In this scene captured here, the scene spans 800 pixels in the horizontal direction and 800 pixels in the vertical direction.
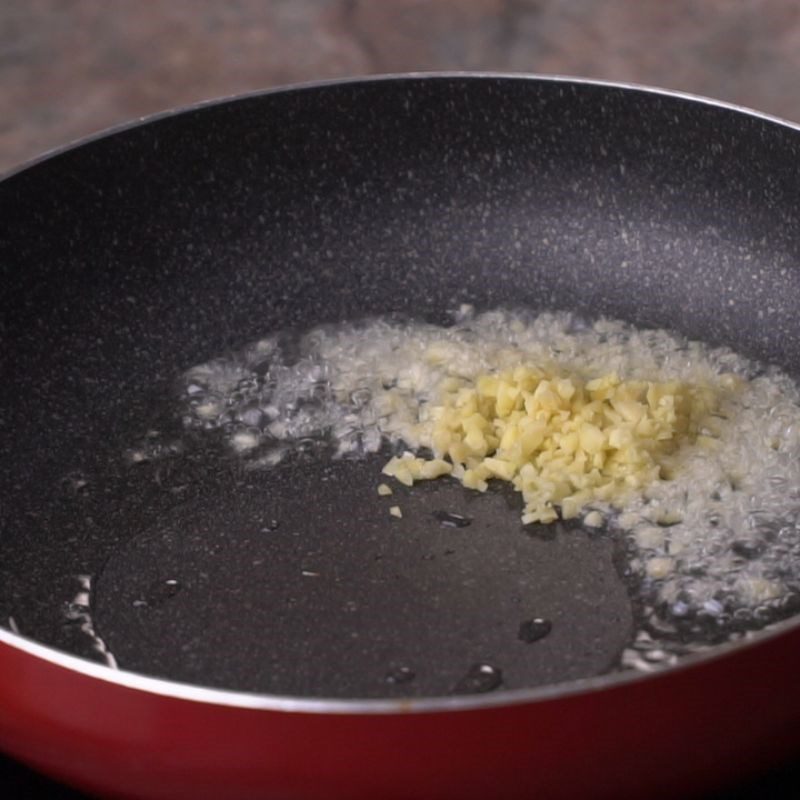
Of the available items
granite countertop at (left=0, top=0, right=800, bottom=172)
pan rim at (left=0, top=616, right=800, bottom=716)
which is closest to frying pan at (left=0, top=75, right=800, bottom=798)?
pan rim at (left=0, top=616, right=800, bottom=716)

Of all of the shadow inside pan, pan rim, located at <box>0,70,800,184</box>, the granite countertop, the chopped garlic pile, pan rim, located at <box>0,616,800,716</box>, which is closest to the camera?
pan rim, located at <box>0,616,800,716</box>

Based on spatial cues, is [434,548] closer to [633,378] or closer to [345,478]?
[345,478]

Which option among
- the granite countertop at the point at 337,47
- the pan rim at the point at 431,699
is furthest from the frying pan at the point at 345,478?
the granite countertop at the point at 337,47

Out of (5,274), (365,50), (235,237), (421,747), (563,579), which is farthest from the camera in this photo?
(365,50)

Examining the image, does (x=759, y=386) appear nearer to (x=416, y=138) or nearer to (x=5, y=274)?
(x=416, y=138)

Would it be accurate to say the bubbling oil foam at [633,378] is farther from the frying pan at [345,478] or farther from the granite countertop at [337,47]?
the granite countertop at [337,47]

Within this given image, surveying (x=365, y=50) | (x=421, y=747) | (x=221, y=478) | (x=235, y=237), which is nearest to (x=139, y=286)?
(x=235, y=237)

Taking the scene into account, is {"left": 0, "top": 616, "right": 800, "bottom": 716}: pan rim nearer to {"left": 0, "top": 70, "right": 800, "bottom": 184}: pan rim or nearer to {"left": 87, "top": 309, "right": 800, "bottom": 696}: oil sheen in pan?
{"left": 87, "top": 309, "right": 800, "bottom": 696}: oil sheen in pan

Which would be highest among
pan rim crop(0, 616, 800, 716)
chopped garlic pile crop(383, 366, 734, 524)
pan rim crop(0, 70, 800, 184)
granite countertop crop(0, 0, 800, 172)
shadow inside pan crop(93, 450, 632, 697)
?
granite countertop crop(0, 0, 800, 172)

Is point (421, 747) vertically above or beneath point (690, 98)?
beneath
